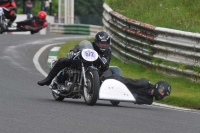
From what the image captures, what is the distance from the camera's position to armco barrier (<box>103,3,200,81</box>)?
1393cm

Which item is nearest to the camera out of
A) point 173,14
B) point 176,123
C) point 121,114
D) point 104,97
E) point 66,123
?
point 66,123

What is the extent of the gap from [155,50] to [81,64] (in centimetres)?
472

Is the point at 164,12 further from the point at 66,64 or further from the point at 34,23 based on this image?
the point at 34,23

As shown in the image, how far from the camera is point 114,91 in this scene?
10.8 metres

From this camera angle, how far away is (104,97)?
35.0ft

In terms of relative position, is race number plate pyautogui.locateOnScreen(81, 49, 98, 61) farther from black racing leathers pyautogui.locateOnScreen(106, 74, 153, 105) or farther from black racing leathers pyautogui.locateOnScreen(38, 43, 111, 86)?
black racing leathers pyautogui.locateOnScreen(106, 74, 153, 105)

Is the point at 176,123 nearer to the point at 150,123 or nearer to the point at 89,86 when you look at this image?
the point at 150,123

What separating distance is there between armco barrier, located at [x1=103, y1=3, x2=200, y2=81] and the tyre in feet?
11.2

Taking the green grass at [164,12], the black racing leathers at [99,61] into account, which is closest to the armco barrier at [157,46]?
the green grass at [164,12]

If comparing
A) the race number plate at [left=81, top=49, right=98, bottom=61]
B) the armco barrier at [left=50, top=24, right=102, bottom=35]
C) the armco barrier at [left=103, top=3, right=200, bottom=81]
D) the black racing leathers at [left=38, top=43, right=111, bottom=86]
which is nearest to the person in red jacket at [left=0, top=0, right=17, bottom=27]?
the armco barrier at [left=50, top=24, right=102, bottom=35]

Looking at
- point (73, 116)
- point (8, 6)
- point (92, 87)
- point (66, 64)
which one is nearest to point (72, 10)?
point (8, 6)

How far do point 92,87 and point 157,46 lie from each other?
4.97 meters

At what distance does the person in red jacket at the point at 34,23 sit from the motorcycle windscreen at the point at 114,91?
20.4 m

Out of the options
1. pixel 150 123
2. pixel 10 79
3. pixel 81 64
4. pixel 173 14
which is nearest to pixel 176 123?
pixel 150 123
